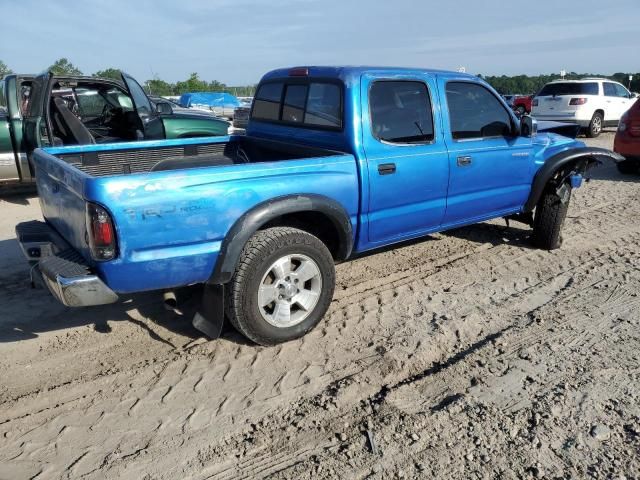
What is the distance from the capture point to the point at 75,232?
3.17 meters

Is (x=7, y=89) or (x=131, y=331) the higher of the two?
(x=7, y=89)

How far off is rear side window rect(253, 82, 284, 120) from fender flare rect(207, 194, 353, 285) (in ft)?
5.01

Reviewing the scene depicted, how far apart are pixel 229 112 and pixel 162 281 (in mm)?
22213

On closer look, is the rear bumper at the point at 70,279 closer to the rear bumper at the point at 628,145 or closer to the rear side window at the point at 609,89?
the rear bumper at the point at 628,145

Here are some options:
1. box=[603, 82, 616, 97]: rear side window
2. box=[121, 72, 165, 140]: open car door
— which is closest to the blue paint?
box=[121, 72, 165, 140]: open car door

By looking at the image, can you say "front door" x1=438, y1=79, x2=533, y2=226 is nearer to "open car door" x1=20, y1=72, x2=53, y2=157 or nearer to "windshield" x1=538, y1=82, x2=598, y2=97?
"open car door" x1=20, y1=72, x2=53, y2=157

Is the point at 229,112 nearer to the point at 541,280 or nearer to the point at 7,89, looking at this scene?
the point at 7,89

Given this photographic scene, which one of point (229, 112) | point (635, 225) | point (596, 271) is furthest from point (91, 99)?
point (229, 112)

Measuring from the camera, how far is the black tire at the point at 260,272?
329 cm

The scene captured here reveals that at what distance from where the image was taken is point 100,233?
284 centimetres

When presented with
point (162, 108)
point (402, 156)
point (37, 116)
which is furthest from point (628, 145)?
point (37, 116)

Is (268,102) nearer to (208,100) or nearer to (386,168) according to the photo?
(386,168)

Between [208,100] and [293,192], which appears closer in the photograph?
[293,192]

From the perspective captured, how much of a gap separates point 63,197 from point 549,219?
14.9 feet
